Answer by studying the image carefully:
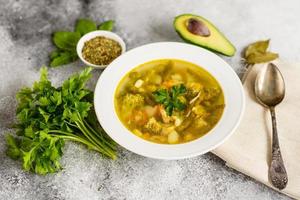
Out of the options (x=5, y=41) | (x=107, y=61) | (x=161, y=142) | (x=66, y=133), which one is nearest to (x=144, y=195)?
(x=161, y=142)

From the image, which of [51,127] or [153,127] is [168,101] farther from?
[51,127]

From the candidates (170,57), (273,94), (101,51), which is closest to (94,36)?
(101,51)

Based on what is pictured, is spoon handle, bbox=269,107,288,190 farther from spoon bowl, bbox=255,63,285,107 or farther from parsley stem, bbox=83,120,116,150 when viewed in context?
parsley stem, bbox=83,120,116,150

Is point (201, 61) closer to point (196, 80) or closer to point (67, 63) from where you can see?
point (196, 80)

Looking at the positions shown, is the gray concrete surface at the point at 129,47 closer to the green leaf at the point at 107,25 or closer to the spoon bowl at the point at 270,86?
the green leaf at the point at 107,25

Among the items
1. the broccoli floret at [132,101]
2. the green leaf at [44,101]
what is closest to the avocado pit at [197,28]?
the broccoli floret at [132,101]

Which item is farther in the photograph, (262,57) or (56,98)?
(262,57)
